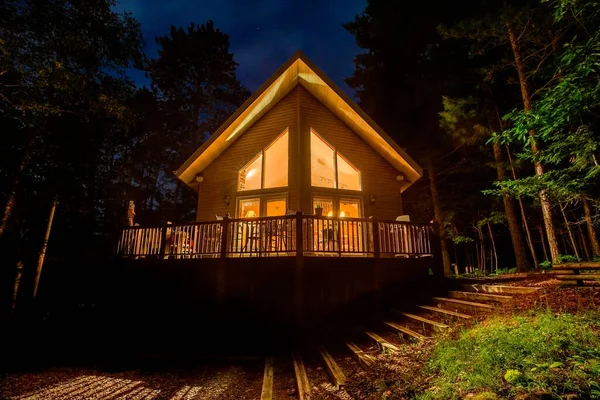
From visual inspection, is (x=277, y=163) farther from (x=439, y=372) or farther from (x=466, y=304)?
(x=439, y=372)

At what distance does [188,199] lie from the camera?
84.3ft

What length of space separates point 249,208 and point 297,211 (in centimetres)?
369

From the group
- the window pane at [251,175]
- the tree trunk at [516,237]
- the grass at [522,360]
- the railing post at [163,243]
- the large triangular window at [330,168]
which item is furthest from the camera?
the tree trunk at [516,237]

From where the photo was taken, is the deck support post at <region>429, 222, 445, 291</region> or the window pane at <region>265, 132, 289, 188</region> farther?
the window pane at <region>265, 132, 289, 188</region>

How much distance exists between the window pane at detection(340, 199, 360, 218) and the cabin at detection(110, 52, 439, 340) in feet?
0.13

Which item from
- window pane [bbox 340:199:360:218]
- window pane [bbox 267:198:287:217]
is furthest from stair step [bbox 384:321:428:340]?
window pane [bbox 267:198:287:217]

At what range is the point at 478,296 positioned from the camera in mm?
6148

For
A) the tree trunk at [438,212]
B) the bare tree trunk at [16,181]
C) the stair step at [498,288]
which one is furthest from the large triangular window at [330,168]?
the bare tree trunk at [16,181]

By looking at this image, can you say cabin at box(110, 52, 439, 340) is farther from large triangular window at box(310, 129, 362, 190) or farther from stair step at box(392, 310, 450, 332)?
stair step at box(392, 310, 450, 332)

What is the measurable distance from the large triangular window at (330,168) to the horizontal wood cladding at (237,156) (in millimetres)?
1095

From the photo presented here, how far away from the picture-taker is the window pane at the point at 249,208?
10581mm

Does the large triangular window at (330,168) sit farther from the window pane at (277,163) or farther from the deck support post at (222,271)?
the deck support post at (222,271)

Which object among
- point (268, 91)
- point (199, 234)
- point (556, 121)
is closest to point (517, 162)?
point (556, 121)

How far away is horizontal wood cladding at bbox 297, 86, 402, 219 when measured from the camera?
10813 millimetres
